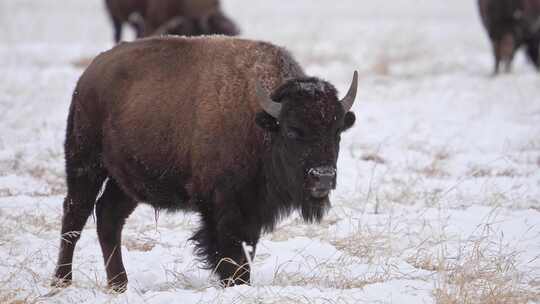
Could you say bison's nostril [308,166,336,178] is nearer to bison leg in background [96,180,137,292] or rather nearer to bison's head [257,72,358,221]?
bison's head [257,72,358,221]

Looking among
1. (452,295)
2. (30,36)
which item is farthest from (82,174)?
(30,36)

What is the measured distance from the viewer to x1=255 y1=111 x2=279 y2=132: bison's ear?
4617 millimetres

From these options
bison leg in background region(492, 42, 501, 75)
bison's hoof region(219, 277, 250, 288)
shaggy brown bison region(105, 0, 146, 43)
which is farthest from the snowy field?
shaggy brown bison region(105, 0, 146, 43)

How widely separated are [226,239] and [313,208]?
0.61 metres

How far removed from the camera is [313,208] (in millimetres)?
4797

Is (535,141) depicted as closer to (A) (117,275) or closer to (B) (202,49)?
(B) (202,49)

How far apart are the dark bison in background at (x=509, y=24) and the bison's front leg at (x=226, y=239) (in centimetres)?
1187

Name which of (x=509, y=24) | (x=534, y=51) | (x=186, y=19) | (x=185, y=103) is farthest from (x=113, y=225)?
(x=534, y=51)

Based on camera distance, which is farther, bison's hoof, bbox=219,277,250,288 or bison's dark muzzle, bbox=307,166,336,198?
bison's hoof, bbox=219,277,250,288

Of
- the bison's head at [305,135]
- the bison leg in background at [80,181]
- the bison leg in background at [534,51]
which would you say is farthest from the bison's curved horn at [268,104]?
the bison leg in background at [534,51]

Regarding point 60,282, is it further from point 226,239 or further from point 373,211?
point 373,211

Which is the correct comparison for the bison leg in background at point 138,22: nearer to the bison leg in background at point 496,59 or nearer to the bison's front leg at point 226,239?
the bison leg in background at point 496,59

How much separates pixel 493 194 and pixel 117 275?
3.63 m

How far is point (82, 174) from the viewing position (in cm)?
545
